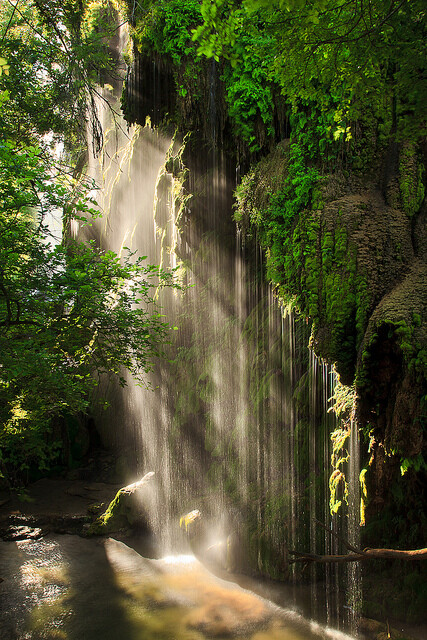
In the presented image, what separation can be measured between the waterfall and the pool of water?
2.24 ft

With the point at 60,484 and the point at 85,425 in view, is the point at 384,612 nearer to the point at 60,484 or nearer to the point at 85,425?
the point at 60,484

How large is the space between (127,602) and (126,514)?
390 cm

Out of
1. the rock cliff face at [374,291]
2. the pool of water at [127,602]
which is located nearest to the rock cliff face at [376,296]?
the rock cliff face at [374,291]

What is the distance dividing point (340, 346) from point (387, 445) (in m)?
1.44

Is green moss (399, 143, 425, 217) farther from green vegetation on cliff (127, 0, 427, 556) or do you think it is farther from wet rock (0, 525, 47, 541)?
wet rock (0, 525, 47, 541)

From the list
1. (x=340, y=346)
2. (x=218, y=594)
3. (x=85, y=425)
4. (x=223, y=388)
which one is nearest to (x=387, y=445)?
(x=340, y=346)

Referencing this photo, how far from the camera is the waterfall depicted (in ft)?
26.6

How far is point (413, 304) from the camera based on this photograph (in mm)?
5008

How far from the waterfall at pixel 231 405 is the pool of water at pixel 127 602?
2.24 ft

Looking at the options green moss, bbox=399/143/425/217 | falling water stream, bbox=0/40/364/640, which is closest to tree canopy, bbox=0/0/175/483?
falling water stream, bbox=0/40/364/640

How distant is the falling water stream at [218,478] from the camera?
7.64 meters

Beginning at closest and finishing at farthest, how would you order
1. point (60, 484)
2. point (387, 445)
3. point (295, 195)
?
1. point (387, 445)
2. point (295, 195)
3. point (60, 484)

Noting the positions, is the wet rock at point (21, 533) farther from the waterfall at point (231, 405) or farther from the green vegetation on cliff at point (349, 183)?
the green vegetation on cliff at point (349, 183)

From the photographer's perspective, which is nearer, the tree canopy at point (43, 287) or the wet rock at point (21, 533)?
the tree canopy at point (43, 287)
